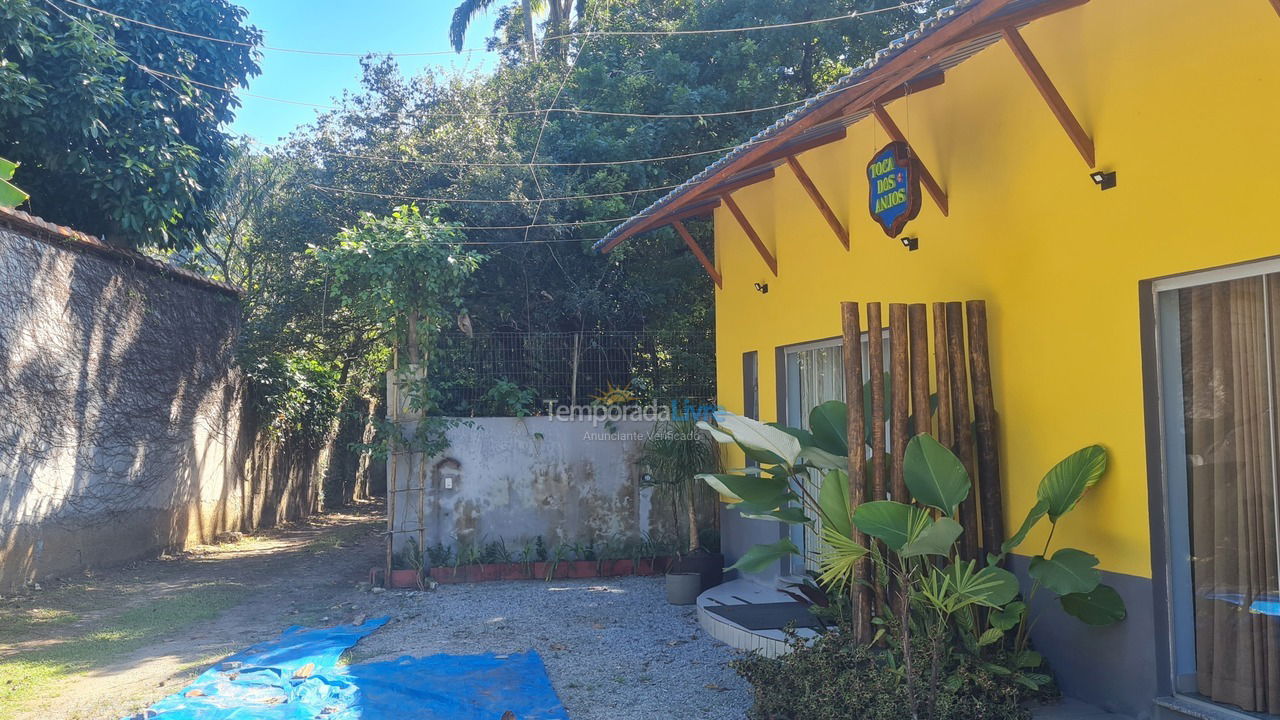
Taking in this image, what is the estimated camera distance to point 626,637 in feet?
23.4

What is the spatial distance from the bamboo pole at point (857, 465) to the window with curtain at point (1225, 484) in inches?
55.4

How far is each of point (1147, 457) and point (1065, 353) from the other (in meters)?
0.72

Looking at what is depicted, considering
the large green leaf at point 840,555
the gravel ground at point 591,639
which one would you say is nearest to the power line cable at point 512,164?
the gravel ground at point 591,639

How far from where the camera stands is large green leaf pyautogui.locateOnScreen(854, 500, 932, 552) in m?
4.29

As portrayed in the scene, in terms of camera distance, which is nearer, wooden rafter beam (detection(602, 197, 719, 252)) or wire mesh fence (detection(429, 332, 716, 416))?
wooden rafter beam (detection(602, 197, 719, 252))

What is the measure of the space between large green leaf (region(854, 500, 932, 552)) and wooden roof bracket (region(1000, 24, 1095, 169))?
6.26 ft

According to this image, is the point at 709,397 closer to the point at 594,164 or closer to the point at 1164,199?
the point at 594,164

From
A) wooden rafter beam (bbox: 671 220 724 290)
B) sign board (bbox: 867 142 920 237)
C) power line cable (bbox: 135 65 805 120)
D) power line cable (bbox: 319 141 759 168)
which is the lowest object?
sign board (bbox: 867 142 920 237)

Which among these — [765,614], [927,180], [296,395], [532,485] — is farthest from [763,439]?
[296,395]

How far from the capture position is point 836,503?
4801mm

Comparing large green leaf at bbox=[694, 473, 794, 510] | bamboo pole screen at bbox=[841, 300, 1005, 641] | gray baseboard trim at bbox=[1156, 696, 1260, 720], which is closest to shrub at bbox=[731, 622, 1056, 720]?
bamboo pole screen at bbox=[841, 300, 1005, 641]

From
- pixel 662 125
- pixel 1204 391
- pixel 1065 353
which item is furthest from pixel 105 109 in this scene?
pixel 1204 391

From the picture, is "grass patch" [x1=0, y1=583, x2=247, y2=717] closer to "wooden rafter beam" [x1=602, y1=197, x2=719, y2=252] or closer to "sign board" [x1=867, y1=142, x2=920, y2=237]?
"wooden rafter beam" [x1=602, y1=197, x2=719, y2=252]

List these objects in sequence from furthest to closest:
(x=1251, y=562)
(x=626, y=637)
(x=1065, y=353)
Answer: (x=626, y=637), (x=1065, y=353), (x=1251, y=562)
